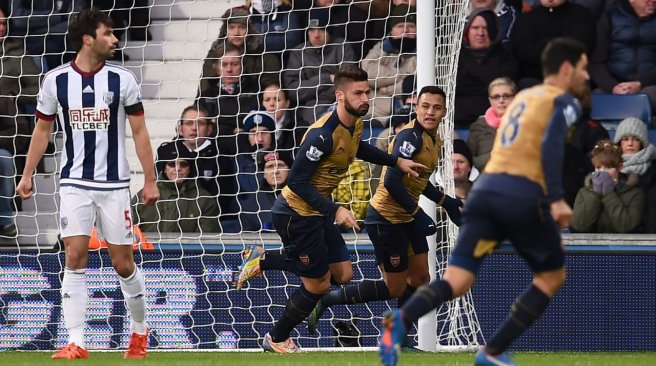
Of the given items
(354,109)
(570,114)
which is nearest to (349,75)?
(354,109)

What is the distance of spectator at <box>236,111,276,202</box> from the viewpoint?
1182 centimetres

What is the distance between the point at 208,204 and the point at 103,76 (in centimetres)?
331

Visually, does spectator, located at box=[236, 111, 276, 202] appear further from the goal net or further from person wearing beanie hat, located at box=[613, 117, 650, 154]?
person wearing beanie hat, located at box=[613, 117, 650, 154]

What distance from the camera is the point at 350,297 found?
1005 centimetres

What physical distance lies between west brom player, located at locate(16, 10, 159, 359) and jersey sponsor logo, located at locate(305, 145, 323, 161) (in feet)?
4.40

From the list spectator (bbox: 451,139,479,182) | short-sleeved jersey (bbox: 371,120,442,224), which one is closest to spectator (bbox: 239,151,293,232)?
spectator (bbox: 451,139,479,182)

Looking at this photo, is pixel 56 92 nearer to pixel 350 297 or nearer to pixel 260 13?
pixel 350 297

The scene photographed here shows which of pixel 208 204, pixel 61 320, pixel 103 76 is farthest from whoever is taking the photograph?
pixel 208 204

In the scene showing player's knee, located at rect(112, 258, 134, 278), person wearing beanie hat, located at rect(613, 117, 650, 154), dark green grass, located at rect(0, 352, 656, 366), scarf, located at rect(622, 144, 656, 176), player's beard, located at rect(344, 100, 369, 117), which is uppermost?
player's beard, located at rect(344, 100, 369, 117)

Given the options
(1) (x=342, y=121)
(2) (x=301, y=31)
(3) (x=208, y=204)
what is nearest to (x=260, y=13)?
(2) (x=301, y=31)

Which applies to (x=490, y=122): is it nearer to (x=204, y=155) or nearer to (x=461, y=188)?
(x=461, y=188)

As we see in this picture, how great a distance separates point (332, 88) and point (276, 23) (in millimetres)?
889

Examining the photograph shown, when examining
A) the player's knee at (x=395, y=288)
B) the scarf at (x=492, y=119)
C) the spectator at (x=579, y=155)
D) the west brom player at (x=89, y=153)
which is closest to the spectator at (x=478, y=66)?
the scarf at (x=492, y=119)

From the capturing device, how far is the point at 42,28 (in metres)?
12.9
